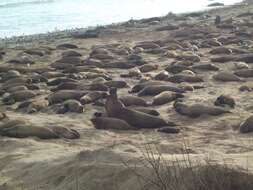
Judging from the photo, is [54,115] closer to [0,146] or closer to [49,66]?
[0,146]

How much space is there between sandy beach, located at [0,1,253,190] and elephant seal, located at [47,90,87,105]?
0.07 ft

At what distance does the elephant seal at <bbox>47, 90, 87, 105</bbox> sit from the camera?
11.8 m

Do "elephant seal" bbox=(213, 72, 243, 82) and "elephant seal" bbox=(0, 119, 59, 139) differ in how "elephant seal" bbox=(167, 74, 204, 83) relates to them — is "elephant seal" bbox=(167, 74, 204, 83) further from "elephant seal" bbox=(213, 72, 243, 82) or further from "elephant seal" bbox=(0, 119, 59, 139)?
"elephant seal" bbox=(0, 119, 59, 139)

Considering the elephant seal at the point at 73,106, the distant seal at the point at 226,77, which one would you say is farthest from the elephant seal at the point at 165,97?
the distant seal at the point at 226,77

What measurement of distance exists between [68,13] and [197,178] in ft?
120

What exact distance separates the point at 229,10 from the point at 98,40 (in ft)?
42.4

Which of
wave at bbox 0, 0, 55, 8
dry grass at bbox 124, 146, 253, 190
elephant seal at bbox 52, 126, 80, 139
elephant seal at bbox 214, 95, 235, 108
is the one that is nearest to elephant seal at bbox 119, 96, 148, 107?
elephant seal at bbox 214, 95, 235, 108

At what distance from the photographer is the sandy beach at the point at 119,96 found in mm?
6328

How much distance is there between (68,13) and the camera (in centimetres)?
4038

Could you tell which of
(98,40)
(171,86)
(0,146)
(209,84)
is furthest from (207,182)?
(98,40)

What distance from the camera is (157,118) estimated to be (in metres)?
9.52

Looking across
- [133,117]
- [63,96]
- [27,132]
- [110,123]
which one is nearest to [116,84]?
[63,96]

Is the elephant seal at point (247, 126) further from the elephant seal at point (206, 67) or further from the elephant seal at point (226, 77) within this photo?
the elephant seal at point (206, 67)

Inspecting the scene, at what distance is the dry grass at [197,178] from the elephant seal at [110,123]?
4062mm
